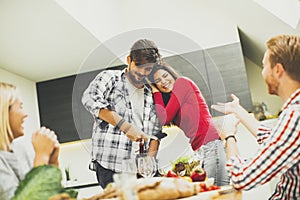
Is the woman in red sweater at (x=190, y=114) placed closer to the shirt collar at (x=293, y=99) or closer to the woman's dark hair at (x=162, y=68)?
the woman's dark hair at (x=162, y=68)

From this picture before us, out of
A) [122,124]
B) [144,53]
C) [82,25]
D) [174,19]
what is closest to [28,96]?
[122,124]

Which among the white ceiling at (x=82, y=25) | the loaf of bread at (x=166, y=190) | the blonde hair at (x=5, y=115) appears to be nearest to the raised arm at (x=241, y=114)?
the loaf of bread at (x=166, y=190)

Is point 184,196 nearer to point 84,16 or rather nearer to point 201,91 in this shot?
point 201,91

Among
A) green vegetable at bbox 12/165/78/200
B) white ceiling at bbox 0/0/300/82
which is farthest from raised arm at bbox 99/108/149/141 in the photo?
green vegetable at bbox 12/165/78/200

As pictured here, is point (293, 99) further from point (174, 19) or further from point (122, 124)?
point (174, 19)

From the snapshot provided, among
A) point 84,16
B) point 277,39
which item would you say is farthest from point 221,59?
point 277,39

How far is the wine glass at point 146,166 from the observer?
1.59 metres

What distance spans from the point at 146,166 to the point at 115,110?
0.77 feet

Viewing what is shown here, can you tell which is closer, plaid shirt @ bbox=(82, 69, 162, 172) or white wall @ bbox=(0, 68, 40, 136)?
white wall @ bbox=(0, 68, 40, 136)

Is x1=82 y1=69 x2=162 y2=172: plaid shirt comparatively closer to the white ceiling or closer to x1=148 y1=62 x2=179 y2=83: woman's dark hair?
x1=148 y1=62 x2=179 y2=83: woman's dark hair

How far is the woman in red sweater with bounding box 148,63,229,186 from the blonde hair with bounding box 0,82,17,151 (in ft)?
1.96

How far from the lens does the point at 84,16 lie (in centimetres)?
201

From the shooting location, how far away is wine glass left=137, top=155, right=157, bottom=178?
1593 mm

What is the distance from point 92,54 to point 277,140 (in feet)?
3.17
